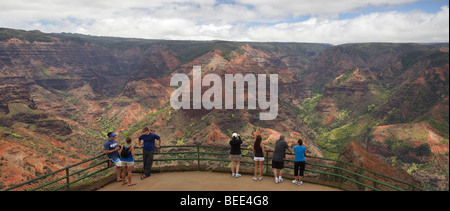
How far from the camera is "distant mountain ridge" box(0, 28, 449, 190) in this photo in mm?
75312

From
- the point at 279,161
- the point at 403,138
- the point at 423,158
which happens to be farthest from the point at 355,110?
the point at 279,161

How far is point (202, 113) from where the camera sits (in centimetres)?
9194

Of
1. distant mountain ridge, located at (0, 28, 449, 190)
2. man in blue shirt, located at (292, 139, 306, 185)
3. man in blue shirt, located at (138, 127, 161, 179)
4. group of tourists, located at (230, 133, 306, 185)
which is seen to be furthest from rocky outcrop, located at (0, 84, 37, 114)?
man in blue shirt, located at (292, 139, 306, 185)

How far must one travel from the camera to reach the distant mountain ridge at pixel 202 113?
7531 cm

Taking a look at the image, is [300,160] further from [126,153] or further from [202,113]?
[202,113]

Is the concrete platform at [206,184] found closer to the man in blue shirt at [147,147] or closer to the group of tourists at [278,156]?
the group of tourists at [278,156]

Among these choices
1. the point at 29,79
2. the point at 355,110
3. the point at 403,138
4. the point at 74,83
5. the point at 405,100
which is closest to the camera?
the point at 403,138

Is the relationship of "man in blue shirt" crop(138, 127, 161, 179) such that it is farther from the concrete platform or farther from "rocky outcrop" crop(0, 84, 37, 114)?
"rocky outcrop" crop(0, 84, 37, 114)

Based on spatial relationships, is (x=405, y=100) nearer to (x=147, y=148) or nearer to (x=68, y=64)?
(x=147, y=148)

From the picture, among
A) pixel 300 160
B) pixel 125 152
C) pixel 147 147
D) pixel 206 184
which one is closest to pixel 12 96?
pixel 147 147

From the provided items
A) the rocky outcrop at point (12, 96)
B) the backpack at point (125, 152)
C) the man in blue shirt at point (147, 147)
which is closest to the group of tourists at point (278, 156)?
the man in blue shirt at point (147, 147)

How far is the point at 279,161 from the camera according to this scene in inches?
441
